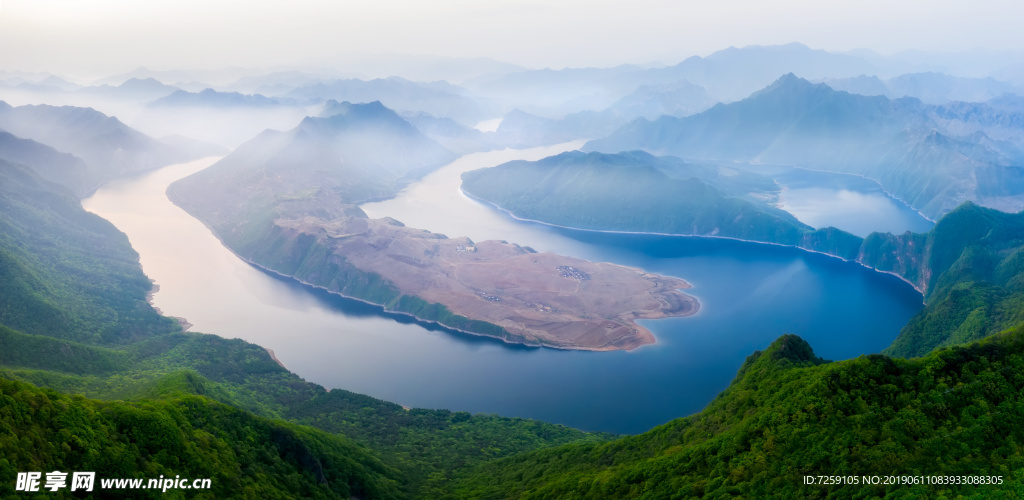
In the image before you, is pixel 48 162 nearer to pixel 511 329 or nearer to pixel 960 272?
pixel 511 329

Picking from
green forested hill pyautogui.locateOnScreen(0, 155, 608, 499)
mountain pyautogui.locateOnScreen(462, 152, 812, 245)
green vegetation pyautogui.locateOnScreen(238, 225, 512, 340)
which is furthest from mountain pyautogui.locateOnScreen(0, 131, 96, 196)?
mountain pyautogui.locateOnScreen(462, 152, 812, 245)

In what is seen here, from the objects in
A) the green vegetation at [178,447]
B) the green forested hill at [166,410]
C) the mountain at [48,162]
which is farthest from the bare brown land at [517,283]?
the mountain at [48,162]

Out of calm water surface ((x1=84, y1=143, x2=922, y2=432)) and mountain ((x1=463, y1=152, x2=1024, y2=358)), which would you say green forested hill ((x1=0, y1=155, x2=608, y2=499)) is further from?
mountain ((x1=463, y1=152, x2=1024, y2=358))

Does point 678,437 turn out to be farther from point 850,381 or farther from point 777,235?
point 777,235

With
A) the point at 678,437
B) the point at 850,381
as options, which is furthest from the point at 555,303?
the point at 850,381

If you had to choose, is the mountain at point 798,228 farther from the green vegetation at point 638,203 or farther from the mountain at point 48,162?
the mountain at point 48,162

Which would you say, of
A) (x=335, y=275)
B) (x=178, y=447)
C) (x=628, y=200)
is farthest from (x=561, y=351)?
(x=628, y=200)
